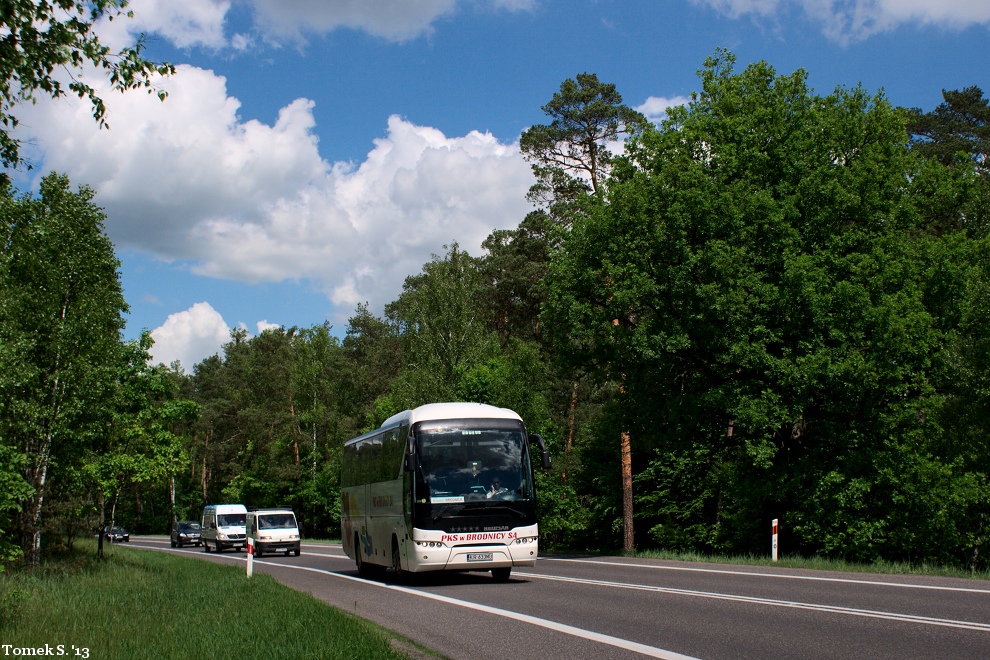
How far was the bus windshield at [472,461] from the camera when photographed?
54.9ft

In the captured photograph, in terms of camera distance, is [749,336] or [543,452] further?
[749,336]

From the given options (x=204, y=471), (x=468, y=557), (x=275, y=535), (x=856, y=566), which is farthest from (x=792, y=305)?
(x=204, y=471)

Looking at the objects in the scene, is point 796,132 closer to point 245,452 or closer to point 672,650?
point 672,650

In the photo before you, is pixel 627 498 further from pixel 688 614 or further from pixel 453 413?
pixel 688 614

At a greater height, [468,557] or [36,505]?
[36,505]

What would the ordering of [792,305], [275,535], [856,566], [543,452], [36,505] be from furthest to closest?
[275,535]
[792,305]
[36,505]
[856,566]
[543,452]

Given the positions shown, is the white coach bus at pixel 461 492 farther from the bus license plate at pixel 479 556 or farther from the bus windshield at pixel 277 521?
the bus windshield at pixel 277 521

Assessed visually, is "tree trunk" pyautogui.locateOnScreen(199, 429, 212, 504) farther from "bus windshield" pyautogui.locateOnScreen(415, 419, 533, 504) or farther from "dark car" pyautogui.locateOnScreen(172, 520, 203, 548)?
"bus windshield" pyautogui.locateOnScreen(415, 419, 533, 504)

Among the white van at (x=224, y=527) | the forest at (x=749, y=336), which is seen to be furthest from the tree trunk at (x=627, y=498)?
the white van at (x=224, y=527)

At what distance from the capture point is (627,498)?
34.2 metres

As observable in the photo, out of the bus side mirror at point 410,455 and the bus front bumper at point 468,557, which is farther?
the bus side mirror at point 410,455

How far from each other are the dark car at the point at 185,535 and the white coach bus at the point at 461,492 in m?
39.0

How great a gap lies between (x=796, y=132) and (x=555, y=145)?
1701cm

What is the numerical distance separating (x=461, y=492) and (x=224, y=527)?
32.4m
